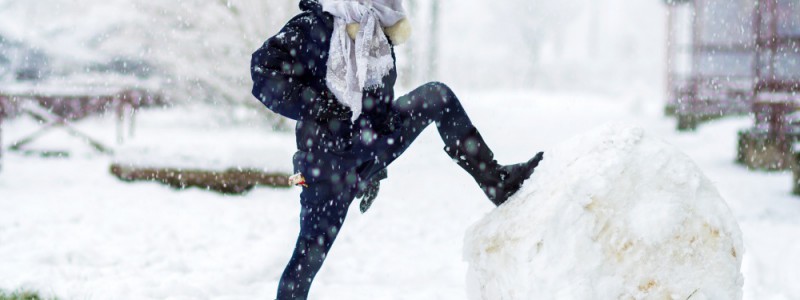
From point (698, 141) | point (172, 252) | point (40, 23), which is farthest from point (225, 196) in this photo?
point (40, 23)

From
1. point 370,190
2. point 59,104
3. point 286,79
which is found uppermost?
point 59,104

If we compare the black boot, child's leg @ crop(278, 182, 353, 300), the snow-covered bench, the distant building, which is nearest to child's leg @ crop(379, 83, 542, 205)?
the black boot

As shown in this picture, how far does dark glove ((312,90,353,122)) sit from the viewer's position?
2666 millimetres

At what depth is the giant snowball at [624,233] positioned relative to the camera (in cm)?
266

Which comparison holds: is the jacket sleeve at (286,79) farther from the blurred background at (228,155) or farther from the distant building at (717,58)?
the distant building at (717,58)

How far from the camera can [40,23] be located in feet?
53.1

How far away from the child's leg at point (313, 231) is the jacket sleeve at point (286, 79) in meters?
0.32

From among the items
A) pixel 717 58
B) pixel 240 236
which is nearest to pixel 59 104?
pixel 240 236

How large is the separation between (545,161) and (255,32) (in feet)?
28.1

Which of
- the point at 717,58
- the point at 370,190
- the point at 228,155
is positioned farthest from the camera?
the point at 717,58

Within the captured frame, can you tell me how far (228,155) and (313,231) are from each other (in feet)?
15.9

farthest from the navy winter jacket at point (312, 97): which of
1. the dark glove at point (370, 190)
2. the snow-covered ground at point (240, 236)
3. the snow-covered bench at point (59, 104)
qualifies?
the snow-covered bench at point (59, 104)

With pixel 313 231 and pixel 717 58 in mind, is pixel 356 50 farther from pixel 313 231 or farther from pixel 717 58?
pixel 717 58

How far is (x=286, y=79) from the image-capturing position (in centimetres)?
264
